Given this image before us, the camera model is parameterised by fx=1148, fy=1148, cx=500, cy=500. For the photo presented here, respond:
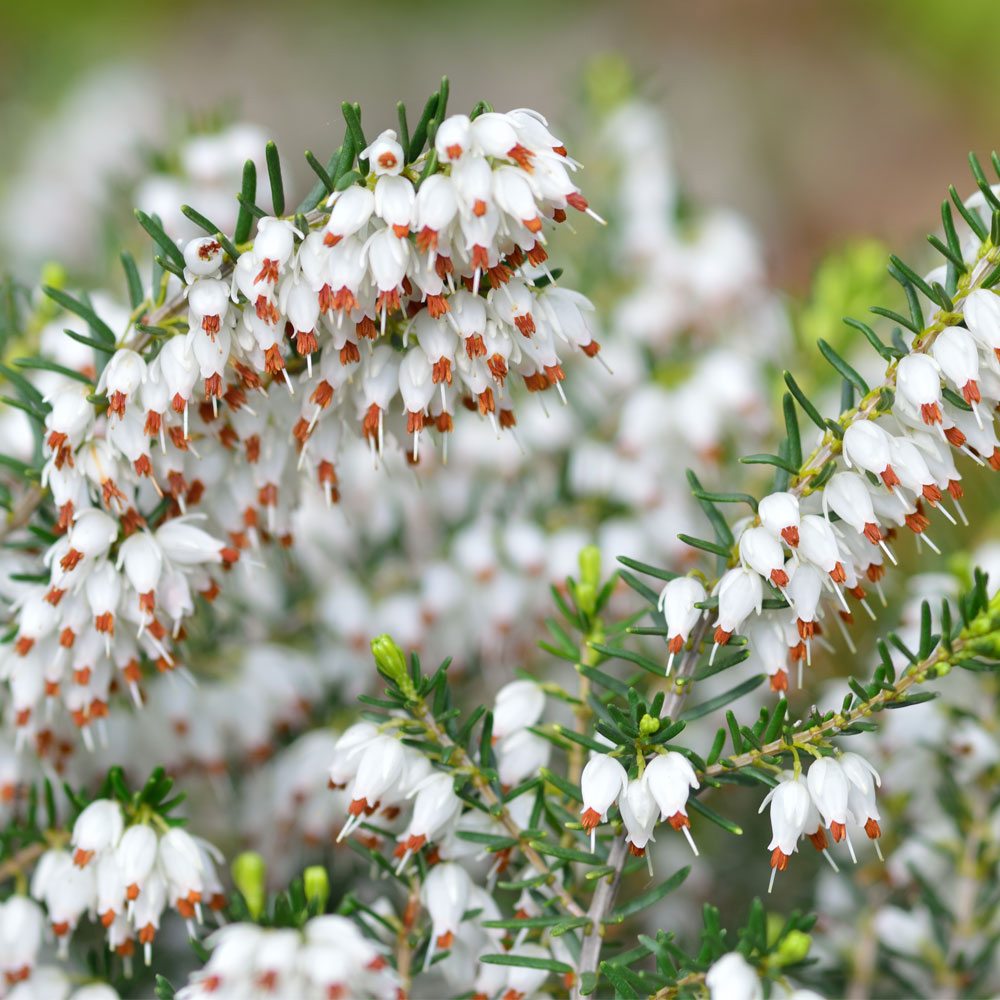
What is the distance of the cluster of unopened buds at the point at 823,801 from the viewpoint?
1.47 metres

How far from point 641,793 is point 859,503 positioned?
48 cm

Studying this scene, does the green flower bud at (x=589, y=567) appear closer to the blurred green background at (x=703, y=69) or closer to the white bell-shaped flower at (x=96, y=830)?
the white bell-shaped flower at (x=96, y=830)

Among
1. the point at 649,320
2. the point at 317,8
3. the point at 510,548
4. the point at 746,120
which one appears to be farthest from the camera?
the point at 317,8

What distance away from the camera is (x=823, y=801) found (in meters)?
1.48

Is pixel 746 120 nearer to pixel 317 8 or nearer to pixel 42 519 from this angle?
pixel 317 8

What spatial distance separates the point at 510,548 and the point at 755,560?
1.37m

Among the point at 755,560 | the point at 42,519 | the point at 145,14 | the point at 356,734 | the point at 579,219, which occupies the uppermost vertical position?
the point at 145,14

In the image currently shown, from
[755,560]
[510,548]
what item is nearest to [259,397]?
[755,560]

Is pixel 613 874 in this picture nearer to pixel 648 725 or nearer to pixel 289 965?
pixel 648 725

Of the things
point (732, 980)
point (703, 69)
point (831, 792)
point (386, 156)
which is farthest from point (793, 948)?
Answer: point (703, 69)

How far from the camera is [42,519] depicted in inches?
75.9

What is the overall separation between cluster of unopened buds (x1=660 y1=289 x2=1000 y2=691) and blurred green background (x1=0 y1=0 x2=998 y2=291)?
695 centimetres

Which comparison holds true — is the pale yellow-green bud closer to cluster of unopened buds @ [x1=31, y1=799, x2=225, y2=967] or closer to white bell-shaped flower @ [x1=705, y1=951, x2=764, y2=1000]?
white bell-shaped flower @ [x1=705, y1=951, x2=764, y2=1000]

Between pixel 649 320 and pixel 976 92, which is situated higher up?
pixel 976 92
